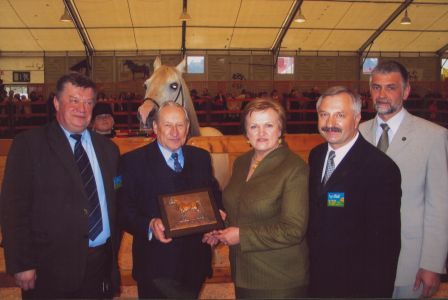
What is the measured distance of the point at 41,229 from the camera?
5.94 feet

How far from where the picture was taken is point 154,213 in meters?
1.90

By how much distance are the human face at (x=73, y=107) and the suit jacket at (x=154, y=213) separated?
0.98 ft

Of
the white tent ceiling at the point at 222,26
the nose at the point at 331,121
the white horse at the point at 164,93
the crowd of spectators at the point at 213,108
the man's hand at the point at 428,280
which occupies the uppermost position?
the white tent ceiling at the point at 222,26

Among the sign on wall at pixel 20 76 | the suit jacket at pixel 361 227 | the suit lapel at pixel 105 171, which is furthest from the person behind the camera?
the sign on wall at pixel 20 76

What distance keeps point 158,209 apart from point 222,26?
14686 millimetres

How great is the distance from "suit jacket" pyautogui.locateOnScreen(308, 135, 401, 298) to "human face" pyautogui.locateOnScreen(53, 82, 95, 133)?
1263mm

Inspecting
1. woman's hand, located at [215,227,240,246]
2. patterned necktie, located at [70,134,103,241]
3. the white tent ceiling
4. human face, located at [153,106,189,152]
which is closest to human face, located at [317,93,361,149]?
woman's hand, located at [215,227,240,246]

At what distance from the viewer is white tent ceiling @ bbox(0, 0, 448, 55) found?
44.7 ft

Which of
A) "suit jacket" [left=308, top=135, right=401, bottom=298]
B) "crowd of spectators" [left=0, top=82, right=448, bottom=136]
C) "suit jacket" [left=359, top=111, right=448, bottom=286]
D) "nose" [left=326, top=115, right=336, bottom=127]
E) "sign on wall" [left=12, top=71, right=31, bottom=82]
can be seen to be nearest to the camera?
"suit jacket" [left=308, top=135, right=401, bottom=298]

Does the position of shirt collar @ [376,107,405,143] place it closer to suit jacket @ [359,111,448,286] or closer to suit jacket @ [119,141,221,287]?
suit jacket @ [359,111,448,286]

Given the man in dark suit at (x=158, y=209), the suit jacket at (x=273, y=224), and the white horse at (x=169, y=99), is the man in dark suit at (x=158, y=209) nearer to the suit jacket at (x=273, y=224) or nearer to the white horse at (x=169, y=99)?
the suit jacket at (x=273, y=224)

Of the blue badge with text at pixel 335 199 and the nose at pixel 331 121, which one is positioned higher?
the nose at pixel 331 121

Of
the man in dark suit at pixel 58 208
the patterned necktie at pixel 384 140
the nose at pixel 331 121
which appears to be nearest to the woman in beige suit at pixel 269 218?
the nose at pixel 331 121

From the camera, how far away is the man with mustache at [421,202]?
1.82 meters
